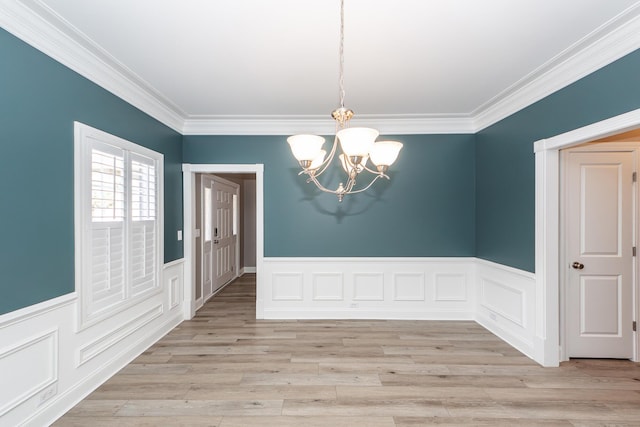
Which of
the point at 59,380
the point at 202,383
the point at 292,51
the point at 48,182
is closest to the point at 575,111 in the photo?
the point at 292,51

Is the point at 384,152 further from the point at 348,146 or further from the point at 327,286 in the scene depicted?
the point at 327,286

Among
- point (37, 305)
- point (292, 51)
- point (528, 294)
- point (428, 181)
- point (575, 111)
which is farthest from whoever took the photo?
point (428, 181)

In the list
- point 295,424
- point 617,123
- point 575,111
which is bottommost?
point 295,424

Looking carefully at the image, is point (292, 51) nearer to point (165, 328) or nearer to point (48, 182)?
point (48, 182)

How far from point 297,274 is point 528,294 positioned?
2695 millimetres

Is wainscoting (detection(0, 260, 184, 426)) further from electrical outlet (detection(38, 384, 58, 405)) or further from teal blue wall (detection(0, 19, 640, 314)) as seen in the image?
teal blue wall (detection(0, 19, 640, 314))

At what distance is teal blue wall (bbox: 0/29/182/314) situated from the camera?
1899 millimetres

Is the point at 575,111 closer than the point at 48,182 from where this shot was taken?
No

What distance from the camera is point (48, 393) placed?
2.19 meters

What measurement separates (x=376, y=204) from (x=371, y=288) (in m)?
1.15

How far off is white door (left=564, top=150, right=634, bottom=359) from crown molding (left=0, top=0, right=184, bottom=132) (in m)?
4.30

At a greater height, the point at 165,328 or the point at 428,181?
the point at 428,181

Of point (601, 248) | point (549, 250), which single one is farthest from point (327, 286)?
point (601, 248)

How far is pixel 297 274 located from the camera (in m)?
4.39
